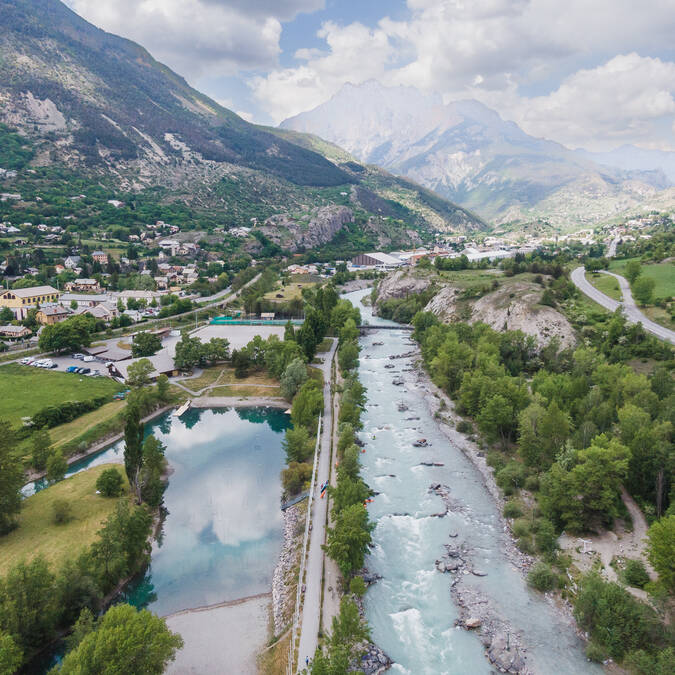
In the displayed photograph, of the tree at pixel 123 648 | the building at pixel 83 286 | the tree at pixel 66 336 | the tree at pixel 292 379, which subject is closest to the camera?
the tree at pixel 123 648

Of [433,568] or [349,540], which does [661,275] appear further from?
[349,540]

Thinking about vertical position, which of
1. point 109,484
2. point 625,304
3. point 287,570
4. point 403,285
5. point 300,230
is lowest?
point 287,570

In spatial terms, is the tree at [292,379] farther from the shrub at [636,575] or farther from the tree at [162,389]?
the shrub at [636,575]

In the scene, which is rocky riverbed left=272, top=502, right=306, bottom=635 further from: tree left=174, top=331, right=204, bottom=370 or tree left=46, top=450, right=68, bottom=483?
tree left=174, top=331, right=204, bottom=370

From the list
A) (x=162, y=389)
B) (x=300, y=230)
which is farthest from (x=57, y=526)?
(x=300, y=230)

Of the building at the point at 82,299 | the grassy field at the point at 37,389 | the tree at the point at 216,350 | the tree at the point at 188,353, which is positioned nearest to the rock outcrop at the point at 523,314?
the tree at the point at 216,350
